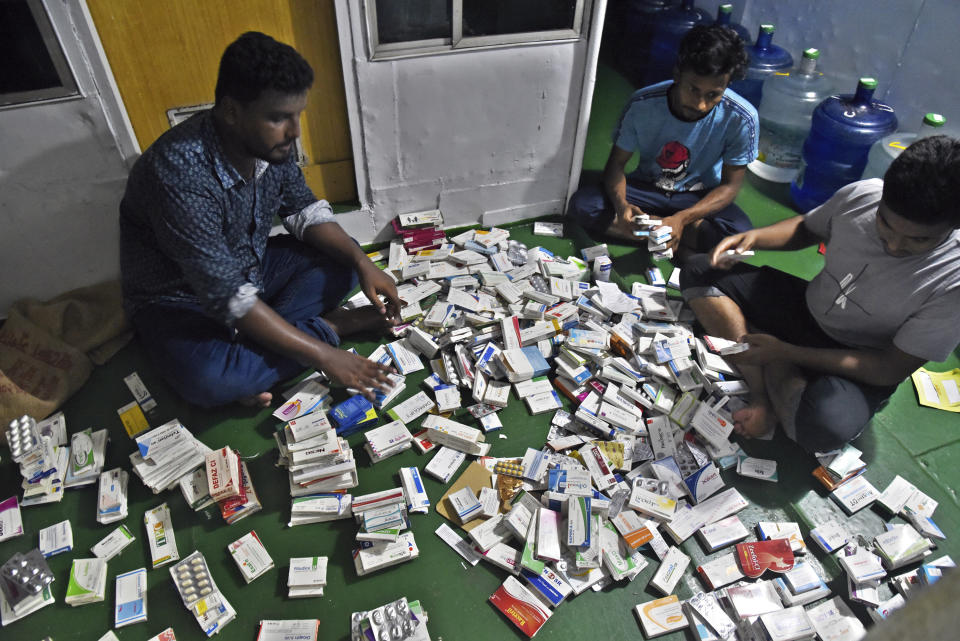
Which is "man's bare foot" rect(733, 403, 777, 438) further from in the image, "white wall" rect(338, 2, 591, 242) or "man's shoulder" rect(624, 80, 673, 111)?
"white wall" rect(338, 2, 591, 242)

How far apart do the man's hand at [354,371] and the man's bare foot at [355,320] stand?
714mm

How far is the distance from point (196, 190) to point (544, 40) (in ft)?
6.67

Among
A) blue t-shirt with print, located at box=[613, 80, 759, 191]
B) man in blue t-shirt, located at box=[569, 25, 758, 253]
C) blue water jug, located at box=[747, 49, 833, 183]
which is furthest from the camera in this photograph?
blue water jug, located at box=[747, 49, 833, 183]

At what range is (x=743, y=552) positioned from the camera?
2340 millimetres

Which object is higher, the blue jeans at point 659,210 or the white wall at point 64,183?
the white wall at point 64,183

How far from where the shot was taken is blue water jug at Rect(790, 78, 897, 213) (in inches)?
152

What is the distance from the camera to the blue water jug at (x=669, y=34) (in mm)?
5223

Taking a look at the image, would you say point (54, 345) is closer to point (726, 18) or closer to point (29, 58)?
point (29, 58)

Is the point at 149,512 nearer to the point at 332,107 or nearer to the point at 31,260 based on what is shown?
the point at 31,260

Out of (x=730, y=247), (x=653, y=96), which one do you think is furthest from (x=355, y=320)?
(x=653, y=96)

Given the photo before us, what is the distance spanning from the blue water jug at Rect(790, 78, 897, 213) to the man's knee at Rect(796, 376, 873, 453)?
2.06m

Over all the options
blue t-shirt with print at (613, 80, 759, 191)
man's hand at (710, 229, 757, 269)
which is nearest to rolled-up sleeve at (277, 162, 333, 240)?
blue t-shirt with print at (613, 80, 759, 191)

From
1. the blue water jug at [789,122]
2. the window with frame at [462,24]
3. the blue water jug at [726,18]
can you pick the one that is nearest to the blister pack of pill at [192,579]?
the window with frame at [462,24]

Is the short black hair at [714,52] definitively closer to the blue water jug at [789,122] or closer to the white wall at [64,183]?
the blue water jug at [789,122]
